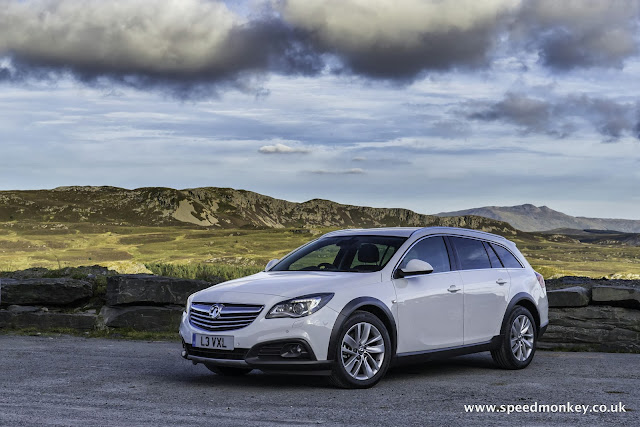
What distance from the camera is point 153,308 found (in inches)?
555

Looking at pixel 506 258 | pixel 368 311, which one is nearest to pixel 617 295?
pixel 506 258

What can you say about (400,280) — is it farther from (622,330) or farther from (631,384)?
(622,330)

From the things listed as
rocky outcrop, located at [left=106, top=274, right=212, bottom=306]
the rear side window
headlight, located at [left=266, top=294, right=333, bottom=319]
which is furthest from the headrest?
rocky outcrop, located at [left=106, top=274, right=212, bottom=306]

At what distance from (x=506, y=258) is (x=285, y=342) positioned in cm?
396

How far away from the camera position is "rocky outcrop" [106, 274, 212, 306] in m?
13.9

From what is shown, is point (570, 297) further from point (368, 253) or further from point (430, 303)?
point (368, 253)

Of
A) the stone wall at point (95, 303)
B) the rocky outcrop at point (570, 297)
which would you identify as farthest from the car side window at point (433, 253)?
the stone wall at point (95, 303)

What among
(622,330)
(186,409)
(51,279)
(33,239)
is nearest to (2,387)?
(186,409)

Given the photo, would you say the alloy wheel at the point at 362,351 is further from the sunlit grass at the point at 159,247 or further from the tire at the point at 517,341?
the sunlit grass at the point at 159,247

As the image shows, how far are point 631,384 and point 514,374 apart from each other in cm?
139

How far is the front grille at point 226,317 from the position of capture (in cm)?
817

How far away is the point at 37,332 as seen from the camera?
14.1 metres

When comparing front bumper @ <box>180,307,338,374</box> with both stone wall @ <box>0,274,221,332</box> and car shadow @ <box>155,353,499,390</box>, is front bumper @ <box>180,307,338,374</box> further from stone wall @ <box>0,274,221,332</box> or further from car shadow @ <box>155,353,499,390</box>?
stone wall @ <box>0,274,221,332</box>

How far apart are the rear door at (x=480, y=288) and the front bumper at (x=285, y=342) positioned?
225 cm
